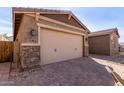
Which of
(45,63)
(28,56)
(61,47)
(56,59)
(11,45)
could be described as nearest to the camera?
(28,56)

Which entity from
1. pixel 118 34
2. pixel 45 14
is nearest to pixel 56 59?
pixel 45 14

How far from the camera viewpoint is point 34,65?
5.95m

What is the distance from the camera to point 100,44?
1516 cm

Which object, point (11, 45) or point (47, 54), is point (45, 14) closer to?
point (47, 54)

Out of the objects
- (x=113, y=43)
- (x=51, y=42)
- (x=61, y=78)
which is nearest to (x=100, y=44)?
(x=113, y=43)

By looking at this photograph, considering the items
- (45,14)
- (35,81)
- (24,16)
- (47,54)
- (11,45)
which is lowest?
(35,81)

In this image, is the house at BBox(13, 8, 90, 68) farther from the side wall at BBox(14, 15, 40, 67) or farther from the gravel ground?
the gravel ground

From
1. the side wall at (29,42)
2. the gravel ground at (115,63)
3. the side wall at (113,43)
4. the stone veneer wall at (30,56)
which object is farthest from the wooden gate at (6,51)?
the side wall at (113,43)

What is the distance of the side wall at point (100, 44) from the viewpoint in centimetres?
1413

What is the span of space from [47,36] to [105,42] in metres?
10.0

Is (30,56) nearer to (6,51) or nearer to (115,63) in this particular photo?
(6,51)

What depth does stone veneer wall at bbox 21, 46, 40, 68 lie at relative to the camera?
562cm

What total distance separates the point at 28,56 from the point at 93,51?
491 inches

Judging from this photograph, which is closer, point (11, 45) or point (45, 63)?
point (45, 63)
